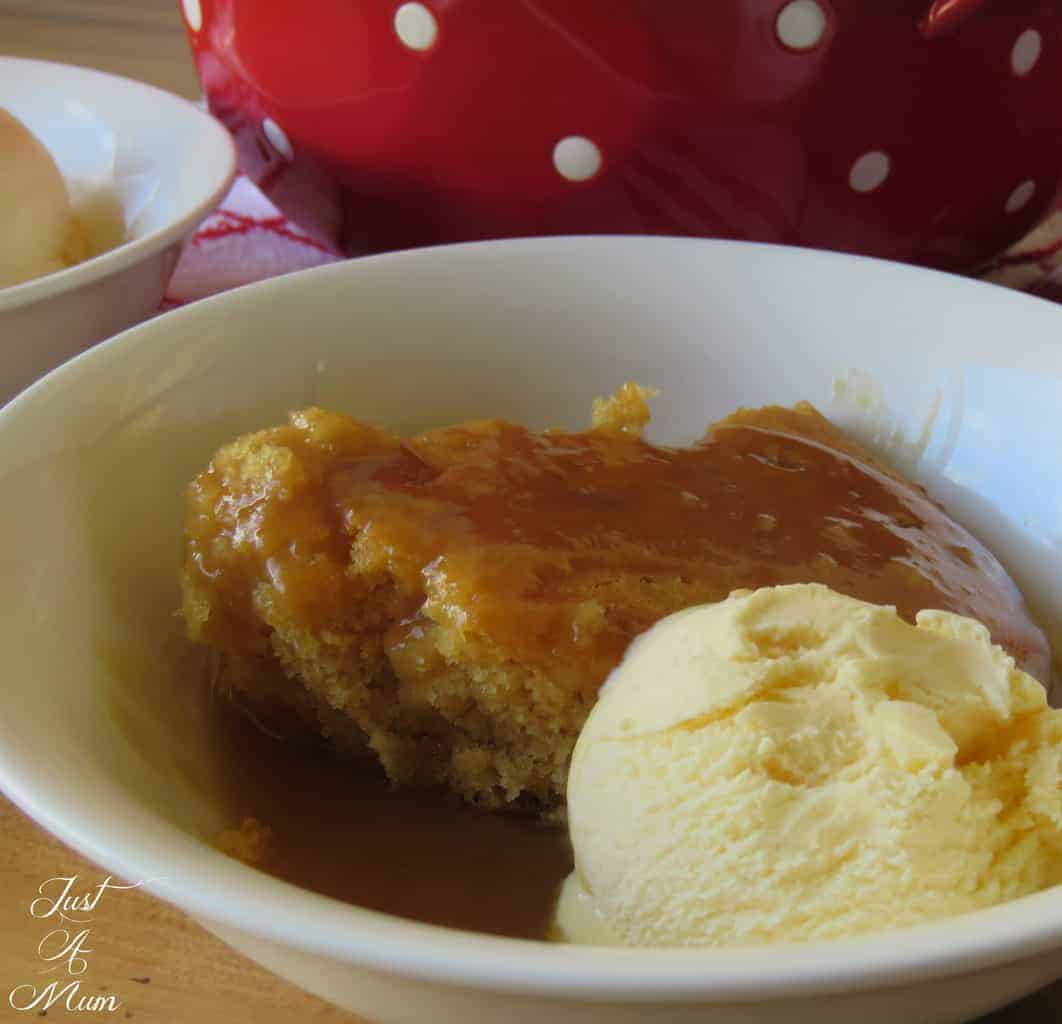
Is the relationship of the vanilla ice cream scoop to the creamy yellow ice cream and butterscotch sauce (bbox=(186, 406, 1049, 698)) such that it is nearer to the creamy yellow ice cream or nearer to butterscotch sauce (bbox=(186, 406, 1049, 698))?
butterscotch sauce (bbox=(186, 406, 1049, 698))

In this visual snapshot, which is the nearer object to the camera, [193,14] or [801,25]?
[801,25]

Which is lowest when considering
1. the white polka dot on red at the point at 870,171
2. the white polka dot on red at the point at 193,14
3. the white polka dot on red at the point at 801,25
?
the white polka dot on red at the point at 193,14

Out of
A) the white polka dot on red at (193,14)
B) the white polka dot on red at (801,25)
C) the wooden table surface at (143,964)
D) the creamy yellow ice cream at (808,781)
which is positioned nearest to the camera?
the creamy yellow ice cream at (808,781)

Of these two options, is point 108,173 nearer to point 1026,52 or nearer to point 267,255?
point 267,255

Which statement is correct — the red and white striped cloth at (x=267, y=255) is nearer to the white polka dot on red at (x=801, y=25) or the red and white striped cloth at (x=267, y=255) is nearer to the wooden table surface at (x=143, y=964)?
the white polka dot on red at (x=801, y=25)

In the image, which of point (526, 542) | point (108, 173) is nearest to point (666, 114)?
point (526, 542)

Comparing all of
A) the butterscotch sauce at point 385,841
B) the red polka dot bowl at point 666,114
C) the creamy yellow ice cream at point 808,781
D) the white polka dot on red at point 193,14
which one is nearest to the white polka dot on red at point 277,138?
the red polka dot bowl at point 666,114

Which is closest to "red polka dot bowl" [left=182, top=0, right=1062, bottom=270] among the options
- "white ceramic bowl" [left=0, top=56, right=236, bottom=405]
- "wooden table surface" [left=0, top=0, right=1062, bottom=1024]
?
"white ceramic bowl" [left=0, top=56, right=236, bottom=405]

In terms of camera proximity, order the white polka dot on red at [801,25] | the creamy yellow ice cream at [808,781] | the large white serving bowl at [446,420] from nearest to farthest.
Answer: the large white serving bowl at [446,420] < the creamy yellow ice cream at [808,781] < the white polka dot on red at [801,25]
